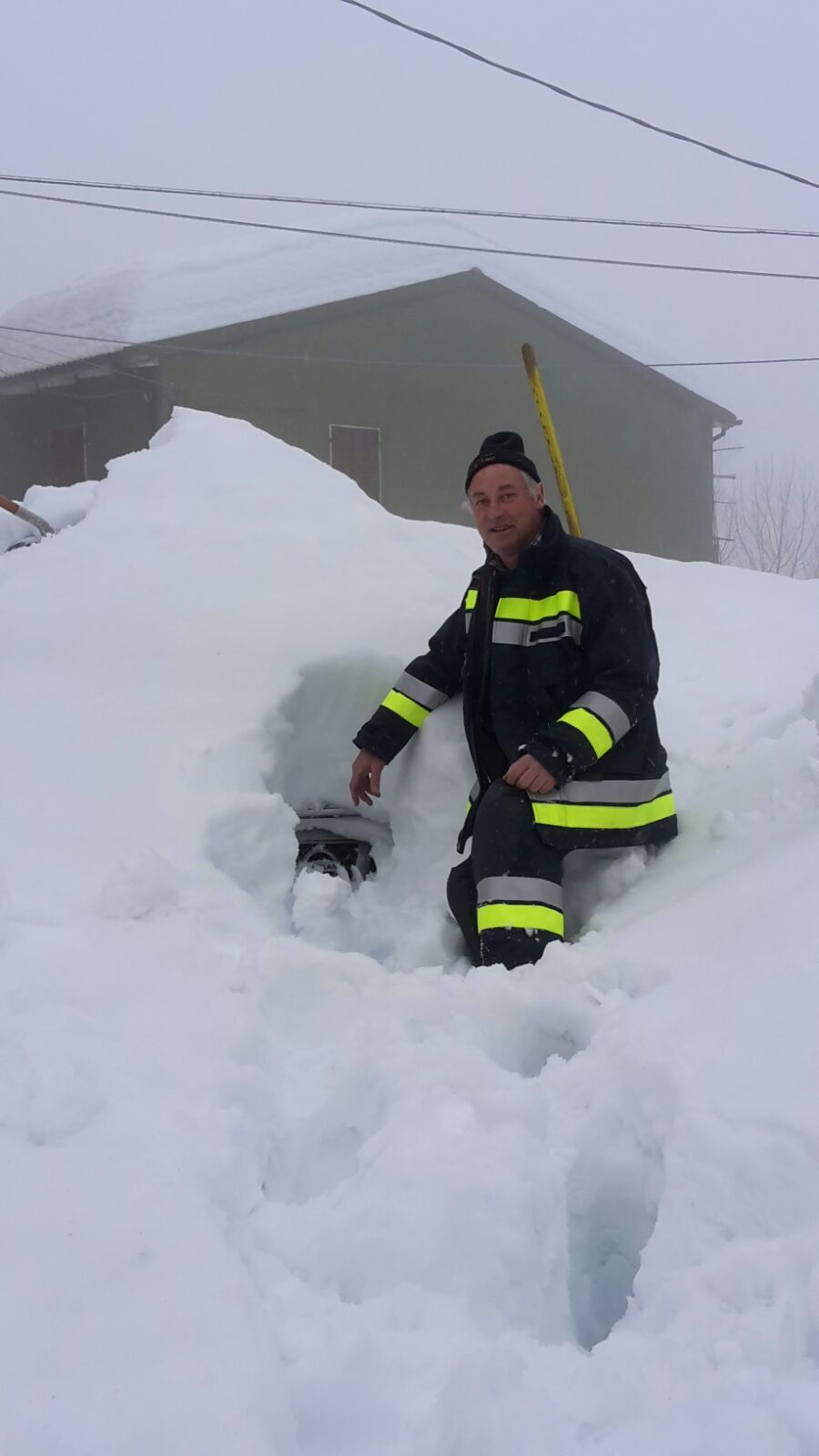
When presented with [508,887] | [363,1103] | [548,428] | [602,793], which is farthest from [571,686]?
[548,428]

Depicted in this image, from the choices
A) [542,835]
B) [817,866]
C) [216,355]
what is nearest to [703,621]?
[542,835]

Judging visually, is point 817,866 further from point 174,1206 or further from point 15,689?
point 15,689

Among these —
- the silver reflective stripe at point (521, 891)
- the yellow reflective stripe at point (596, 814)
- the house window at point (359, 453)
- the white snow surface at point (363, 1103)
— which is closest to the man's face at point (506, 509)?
the white snow surface at point (363, 1103)

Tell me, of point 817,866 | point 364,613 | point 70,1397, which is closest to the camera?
point 70,1397

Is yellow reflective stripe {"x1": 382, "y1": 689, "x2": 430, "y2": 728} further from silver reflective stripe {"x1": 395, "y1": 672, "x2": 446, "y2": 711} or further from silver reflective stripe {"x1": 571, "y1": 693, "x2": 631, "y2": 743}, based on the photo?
silver reflective stripe {"x1": 571, "y1": 693, "x2": 631, "y2": 743}

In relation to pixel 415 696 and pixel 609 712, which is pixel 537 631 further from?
pixel 415 696

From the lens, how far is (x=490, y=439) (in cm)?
299

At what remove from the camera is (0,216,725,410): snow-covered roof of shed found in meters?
12.3

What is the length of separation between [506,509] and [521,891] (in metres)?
1.06

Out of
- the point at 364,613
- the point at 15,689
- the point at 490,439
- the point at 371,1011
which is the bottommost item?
the point at 371,1011

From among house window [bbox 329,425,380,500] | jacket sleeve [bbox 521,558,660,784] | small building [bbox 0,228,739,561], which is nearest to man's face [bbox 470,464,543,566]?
jacket sleeve [bbox 521,558,660,784]

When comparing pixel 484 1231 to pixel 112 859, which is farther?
pixel 112 859

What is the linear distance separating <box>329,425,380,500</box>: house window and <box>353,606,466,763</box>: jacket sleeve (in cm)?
1048

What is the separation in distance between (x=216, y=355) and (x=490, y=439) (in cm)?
1029
